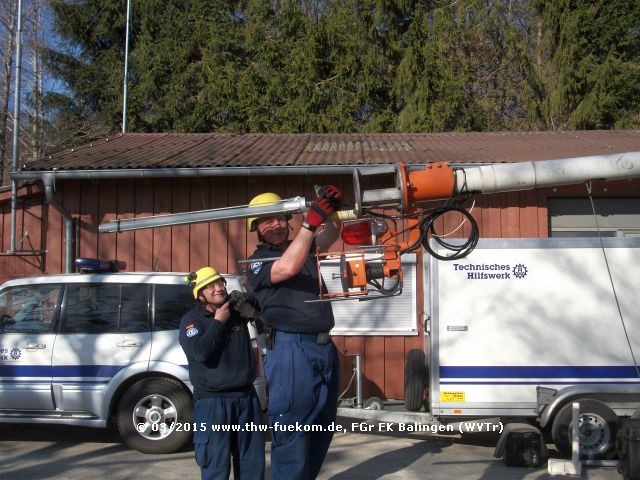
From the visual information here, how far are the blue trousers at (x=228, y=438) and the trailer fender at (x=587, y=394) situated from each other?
3.65 m

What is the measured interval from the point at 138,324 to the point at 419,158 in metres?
4.56

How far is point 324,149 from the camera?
10836mm

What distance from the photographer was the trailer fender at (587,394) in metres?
6.91

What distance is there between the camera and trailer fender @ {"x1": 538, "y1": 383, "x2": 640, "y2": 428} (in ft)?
22.7

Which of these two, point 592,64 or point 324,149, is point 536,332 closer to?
point 324,149

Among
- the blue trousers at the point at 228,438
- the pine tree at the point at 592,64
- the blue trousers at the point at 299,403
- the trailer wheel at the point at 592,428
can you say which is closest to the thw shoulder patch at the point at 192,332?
the blue trousers at the point at 228,438

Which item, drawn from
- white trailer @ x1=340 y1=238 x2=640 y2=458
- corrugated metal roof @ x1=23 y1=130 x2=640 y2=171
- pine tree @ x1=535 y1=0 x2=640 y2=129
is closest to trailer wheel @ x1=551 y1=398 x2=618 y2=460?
white trailer @ x1=340 y1=238 x2=640 y2=458

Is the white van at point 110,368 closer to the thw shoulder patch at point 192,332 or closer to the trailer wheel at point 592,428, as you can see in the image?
the thw shoulder patch at point 192,332

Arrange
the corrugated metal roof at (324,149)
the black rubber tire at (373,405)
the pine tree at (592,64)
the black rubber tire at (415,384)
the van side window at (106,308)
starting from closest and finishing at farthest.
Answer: the van side window at (106,308), the black rubber tire at (415,384), the black rubber tire at (373,405), the corrugated metal roof at (324,149), the pine tree at (592,64)

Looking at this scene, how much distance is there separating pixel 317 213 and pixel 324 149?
759 cm

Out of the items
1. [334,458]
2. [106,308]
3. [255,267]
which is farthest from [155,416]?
[255,267]

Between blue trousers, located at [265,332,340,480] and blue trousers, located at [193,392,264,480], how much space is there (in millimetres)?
667

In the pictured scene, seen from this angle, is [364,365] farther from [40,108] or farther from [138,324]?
[40,108]

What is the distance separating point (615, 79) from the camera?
18.5 m
